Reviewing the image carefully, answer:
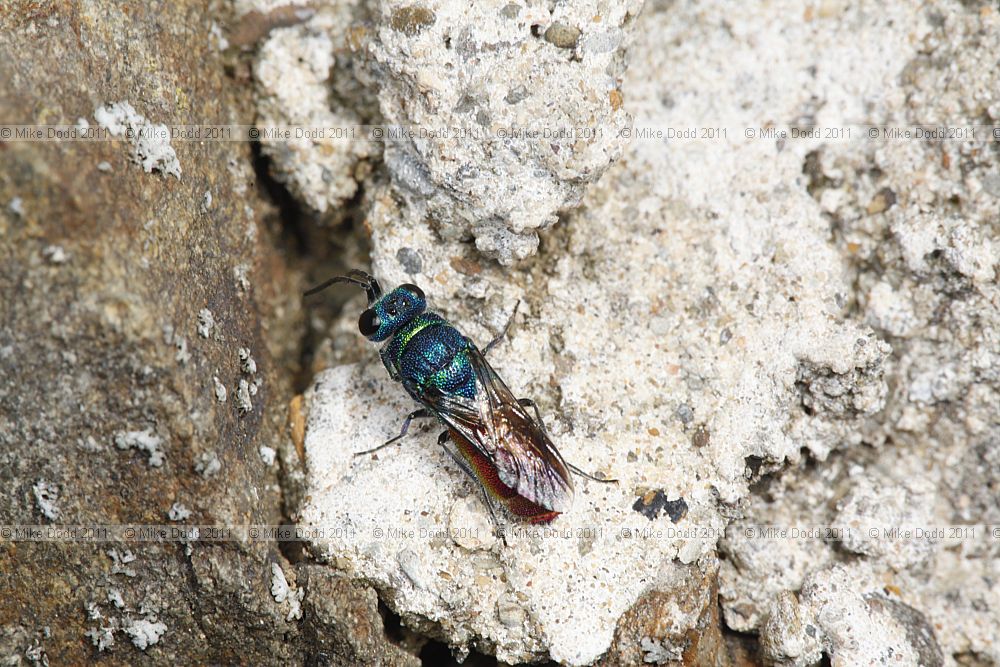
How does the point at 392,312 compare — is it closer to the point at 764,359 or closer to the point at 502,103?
the point at 502,103

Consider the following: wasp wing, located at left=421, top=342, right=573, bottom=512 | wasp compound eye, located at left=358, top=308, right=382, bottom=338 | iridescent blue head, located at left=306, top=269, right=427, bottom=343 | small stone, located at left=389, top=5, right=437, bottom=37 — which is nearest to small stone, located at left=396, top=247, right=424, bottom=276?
iridescent blue head, located at left=306, top=269, right=427, bottom=343

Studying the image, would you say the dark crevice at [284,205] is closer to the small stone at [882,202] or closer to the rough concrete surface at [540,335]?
the rough concrete surface at [540,335]

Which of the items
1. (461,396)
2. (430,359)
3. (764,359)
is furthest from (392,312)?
(764,359)

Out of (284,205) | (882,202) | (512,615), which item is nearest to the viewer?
(512,615)

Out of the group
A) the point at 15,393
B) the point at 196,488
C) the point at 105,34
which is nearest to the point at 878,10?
the point at 105,34

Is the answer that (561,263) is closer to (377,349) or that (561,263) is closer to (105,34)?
(377,349)

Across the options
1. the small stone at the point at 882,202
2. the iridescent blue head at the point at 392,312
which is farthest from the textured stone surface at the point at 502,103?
the small stone at the point at 882,202
